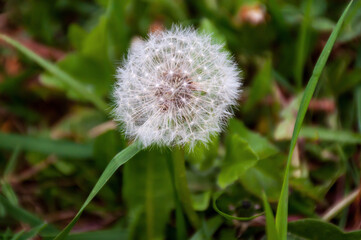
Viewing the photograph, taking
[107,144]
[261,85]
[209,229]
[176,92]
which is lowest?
[209,229]

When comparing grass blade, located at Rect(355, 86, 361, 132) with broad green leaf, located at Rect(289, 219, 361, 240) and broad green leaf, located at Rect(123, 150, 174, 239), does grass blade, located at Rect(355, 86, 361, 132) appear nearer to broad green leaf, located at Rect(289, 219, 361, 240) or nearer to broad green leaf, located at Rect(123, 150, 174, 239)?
broad green leaf, located at Rect(289, 219, 361, 240)

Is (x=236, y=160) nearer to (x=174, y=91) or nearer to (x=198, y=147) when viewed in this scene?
(x=198, y=147)

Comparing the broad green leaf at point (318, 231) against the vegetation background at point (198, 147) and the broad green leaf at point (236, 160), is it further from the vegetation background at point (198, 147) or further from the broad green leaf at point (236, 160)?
the broad green leaf at point (236, 160)

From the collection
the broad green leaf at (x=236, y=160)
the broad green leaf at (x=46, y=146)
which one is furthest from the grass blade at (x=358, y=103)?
the broad green leaf at (x=46, y=146)

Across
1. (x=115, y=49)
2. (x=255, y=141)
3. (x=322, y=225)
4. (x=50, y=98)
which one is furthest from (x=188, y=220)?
(x=50, y=98)

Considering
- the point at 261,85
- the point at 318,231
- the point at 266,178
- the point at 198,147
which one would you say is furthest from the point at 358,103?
the point at 198,147

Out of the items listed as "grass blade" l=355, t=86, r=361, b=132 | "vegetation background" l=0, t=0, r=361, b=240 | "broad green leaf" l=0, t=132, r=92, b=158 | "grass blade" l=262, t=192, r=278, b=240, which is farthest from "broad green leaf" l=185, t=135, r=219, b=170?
"grass blade" l=355, t=86, r=361, b=132

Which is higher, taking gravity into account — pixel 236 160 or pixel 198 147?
pixel 198 147
